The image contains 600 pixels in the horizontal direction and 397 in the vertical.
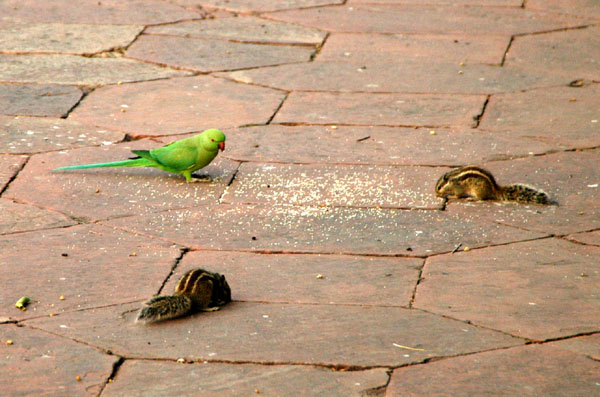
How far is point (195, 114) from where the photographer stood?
6.20 m

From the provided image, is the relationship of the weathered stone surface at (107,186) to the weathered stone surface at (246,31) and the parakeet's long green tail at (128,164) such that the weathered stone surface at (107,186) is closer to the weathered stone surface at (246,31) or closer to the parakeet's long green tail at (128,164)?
the parakeet's long green tail at (128,164)

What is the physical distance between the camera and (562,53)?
7473 mm

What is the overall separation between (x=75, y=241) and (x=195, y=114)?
1.94 meters

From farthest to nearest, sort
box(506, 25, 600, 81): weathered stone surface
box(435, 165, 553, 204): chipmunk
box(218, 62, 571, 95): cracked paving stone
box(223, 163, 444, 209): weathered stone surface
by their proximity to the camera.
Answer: box(506, 25, 600, 81): weathered stone surface < box(218, 62, 571, 95): cracked paving stone < box(223, 163, 444, 209): weathered stone surface < box(435, 165, 553, 204): chipmunk

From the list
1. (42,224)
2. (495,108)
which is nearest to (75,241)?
(42,224)

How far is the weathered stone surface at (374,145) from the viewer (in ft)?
18.2

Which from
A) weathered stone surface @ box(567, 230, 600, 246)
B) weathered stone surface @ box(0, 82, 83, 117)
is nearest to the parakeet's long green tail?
weathered stone surface @ box(0, 82, 83, 117)

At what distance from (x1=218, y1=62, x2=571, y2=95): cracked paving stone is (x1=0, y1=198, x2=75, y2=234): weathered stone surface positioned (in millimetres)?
2426

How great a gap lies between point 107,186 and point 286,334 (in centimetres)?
198

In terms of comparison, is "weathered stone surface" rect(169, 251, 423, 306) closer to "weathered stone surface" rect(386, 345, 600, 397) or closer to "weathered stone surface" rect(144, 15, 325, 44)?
"weathered stone surface" rect(386, 345, 600, 397)

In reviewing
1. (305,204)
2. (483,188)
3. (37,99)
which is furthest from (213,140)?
(37,99)

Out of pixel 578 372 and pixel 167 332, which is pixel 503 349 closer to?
pixel 578 372

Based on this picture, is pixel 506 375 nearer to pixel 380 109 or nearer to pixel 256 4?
pixel 380 109

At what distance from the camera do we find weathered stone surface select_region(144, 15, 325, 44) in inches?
308
